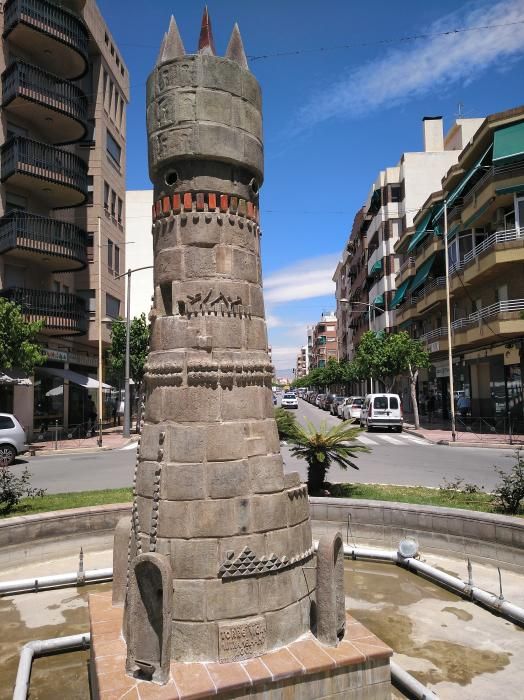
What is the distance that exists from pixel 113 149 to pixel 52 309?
13254 mm

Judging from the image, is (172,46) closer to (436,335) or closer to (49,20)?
(49,20)

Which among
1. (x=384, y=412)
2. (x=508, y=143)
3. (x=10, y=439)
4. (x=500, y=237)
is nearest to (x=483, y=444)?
(x=384, y=412)

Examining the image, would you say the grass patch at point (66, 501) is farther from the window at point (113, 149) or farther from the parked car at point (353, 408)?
the window at point (113, 149)

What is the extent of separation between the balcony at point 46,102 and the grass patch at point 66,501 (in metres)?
22.0

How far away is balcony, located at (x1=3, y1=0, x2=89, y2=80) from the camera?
85.3ft

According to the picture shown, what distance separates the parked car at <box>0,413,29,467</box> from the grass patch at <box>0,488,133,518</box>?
9.16 meters

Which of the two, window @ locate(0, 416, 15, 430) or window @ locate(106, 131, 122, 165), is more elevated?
window @ locate(106, 131, 122, 165)

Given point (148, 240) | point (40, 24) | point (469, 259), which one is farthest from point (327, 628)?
point (148, 240)

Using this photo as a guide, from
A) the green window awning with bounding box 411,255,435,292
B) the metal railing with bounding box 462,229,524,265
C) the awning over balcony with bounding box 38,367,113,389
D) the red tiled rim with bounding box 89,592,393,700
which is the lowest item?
the red tiled rim with bounding box 89,592,393,700

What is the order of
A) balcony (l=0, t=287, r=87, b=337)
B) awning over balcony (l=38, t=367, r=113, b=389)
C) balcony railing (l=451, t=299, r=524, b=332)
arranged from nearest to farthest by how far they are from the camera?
balcony railing (l=451, t=299, r=524, b=332), balcony (l=0, t=287, r=87, b=337), awning over balcony (l=38, t=367, r=113, b=389)

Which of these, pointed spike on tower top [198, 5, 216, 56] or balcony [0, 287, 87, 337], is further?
balcony [0, 287, 87, 337]

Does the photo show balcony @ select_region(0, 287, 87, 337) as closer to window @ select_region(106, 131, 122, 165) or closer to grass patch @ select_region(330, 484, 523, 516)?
window @ select_region(106, 131, 122, 165)

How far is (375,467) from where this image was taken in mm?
16594

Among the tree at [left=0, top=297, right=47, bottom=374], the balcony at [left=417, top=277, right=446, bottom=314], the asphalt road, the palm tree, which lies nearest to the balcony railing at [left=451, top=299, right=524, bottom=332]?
the balcony at [left=417, top=277, right=446, bottom=314]
